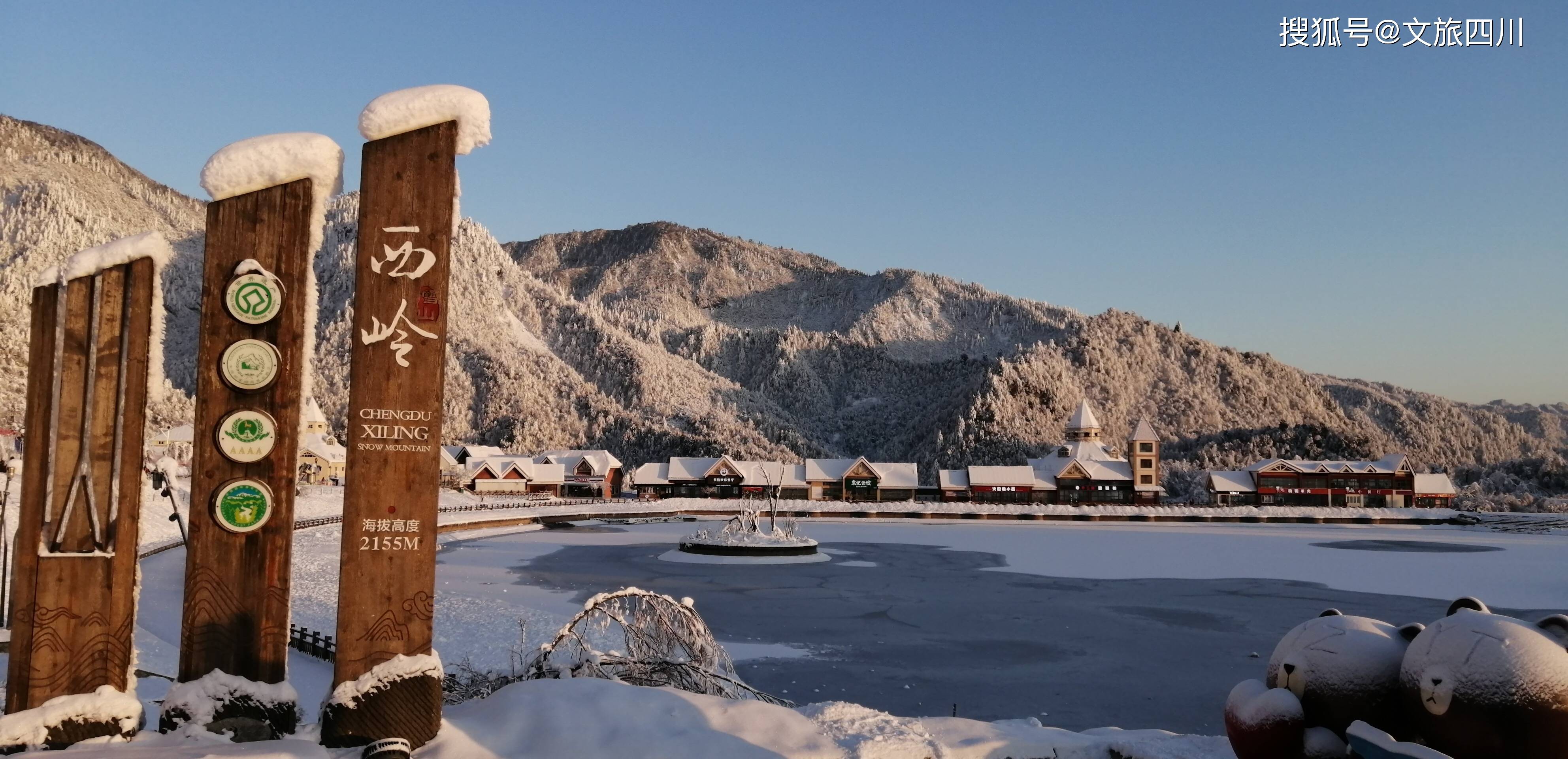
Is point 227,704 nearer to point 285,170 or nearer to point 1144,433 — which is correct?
point 285,170

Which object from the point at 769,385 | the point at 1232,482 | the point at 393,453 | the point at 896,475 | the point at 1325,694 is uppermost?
the point at 769,385

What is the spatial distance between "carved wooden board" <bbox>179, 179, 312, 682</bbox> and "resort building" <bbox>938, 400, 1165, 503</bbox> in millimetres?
78896

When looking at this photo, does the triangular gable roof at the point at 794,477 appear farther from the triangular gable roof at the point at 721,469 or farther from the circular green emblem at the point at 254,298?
the circular green emblem at the point at 254,298

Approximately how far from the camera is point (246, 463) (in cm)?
835

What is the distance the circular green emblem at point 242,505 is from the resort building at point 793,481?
7733 cm

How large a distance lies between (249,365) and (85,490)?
1782 mm

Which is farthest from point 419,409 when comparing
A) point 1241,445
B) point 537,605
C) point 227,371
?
point 1241,445

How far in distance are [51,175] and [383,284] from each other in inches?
8998

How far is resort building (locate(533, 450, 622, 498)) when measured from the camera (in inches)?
3593

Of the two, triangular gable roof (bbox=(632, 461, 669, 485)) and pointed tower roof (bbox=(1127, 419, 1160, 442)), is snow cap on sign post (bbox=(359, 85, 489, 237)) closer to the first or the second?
triangular gable roof (bbox=(632, 461, 669, 485))

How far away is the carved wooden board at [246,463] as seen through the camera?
324 inches

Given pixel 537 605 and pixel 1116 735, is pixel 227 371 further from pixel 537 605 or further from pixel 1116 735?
pixel 537 605

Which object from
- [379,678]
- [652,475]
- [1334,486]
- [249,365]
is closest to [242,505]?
[249,365]

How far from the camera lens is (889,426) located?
16575 centimetres
